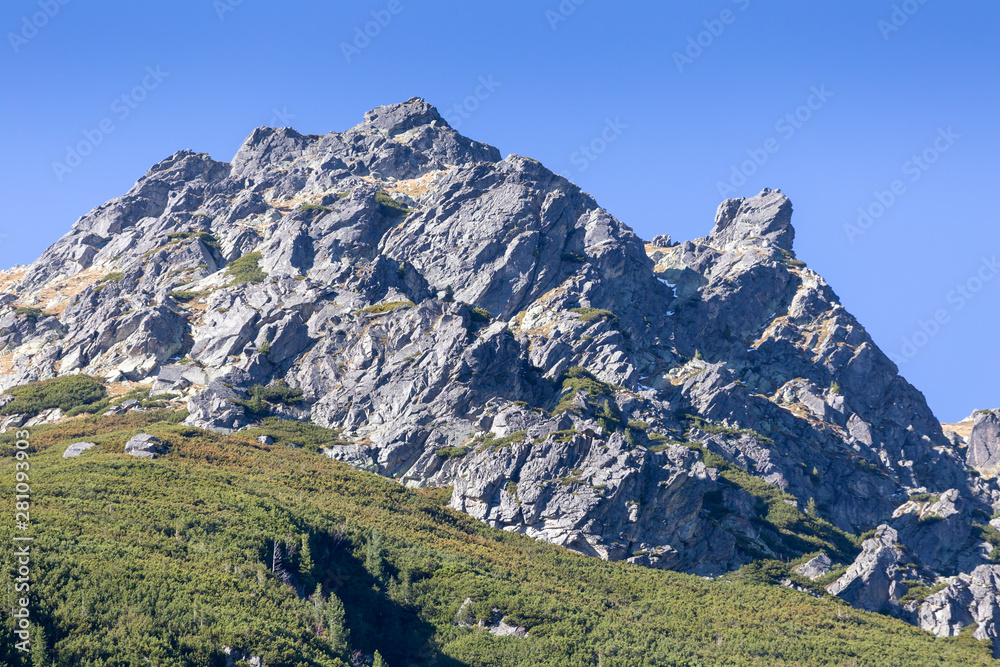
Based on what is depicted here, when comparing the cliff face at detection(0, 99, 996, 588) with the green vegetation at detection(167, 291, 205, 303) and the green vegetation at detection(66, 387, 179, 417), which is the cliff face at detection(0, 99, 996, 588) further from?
the green vegetation at detection(66, 387, 179, 417)

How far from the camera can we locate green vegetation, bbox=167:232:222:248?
177375 mm

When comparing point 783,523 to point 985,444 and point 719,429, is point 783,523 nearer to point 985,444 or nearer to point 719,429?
point 719,429

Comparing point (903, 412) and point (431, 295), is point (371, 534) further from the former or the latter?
point (903, 412)

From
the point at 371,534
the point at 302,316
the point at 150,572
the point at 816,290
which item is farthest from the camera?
the point at 816,290

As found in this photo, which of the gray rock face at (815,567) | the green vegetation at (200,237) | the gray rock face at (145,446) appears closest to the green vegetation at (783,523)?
the gray rock face at (815,567)

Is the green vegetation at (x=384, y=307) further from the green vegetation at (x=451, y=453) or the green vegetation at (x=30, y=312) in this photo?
the green vegetation at (x=30, y=312)

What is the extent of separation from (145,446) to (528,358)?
184ft

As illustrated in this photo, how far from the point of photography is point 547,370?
459 feet

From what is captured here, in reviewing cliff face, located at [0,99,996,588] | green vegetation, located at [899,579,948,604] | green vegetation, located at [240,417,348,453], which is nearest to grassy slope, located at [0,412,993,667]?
green vegetation, located at [240,417,348,453]

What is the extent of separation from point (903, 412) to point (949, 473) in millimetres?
14315

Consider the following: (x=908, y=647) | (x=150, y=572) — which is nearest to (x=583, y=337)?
(x=908, y=647)

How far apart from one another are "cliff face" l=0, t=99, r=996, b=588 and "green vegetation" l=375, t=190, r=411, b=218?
35.4 inches

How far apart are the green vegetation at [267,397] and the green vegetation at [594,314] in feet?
161

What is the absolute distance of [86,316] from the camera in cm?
15125
